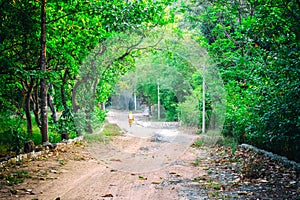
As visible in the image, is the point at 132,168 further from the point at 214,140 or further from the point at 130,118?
the point at 214,140

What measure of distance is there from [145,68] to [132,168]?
4.39 m

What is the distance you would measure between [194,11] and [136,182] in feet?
26.6

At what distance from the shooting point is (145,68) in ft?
34.2

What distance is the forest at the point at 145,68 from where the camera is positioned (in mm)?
5633

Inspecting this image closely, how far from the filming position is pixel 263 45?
6.35 metres

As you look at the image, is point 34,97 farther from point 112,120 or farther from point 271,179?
point 271,179

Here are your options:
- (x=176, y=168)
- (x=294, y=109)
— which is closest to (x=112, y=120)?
(x=176, y=168)

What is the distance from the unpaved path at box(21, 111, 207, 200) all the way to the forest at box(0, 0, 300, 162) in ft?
3.21

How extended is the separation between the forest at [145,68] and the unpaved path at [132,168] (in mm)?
980

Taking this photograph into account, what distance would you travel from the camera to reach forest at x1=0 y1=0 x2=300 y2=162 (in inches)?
222

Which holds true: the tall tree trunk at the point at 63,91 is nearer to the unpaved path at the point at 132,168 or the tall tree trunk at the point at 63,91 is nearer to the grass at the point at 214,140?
the unpaved path at the point at 132,168

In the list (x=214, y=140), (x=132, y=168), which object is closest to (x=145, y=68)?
(x=214, y=140)

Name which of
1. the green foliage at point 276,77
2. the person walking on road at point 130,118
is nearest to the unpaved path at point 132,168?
the person walking on road at point 130,118

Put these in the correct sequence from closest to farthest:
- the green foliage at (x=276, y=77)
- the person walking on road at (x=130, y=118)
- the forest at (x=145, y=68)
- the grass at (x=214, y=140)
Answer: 1. the green foliage at (x=276, y=77)
2. the forest at (x=145, y=68)
3. the person walking on road at (x=130, y=118)
4. the grass at (x=214, y=140)
